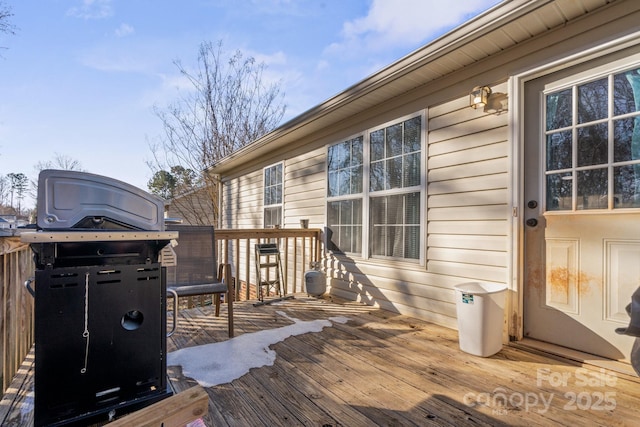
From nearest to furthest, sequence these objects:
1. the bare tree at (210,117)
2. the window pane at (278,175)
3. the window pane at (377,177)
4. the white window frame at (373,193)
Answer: the white window frame at (373,193) → the window pane at (377,177) → the window pane at (278,175) → the bare tree at (210,117)

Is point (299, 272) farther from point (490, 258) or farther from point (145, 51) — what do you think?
point (145, 51)

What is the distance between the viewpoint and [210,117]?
11.8 m

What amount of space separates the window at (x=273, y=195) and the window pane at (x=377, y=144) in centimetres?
254

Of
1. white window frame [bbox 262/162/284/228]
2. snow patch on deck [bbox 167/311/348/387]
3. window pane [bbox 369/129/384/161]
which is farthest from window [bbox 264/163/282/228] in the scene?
snow patch on deck [bbox 167/311/348/387]

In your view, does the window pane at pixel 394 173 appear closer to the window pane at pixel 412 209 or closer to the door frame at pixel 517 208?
the window pane at pixel 412 209

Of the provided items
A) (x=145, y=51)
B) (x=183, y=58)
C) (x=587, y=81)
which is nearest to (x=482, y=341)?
(x=587, y=81)

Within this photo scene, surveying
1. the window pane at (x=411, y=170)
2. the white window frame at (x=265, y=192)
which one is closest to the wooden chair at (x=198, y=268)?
the window pane at (x=411, y=170)

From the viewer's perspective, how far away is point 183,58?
1141 centimetres

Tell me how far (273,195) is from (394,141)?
3.32 m

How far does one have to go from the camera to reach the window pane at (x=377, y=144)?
3973mm

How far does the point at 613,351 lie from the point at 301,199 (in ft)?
13.9

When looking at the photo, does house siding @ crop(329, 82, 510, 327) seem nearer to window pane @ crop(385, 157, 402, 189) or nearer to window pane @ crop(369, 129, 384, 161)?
window pane @ crop(385, 157, 402, 189)

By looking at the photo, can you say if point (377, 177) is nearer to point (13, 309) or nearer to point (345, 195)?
point (345, 195)

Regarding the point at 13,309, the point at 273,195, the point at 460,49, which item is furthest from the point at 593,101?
the point at 273,195
